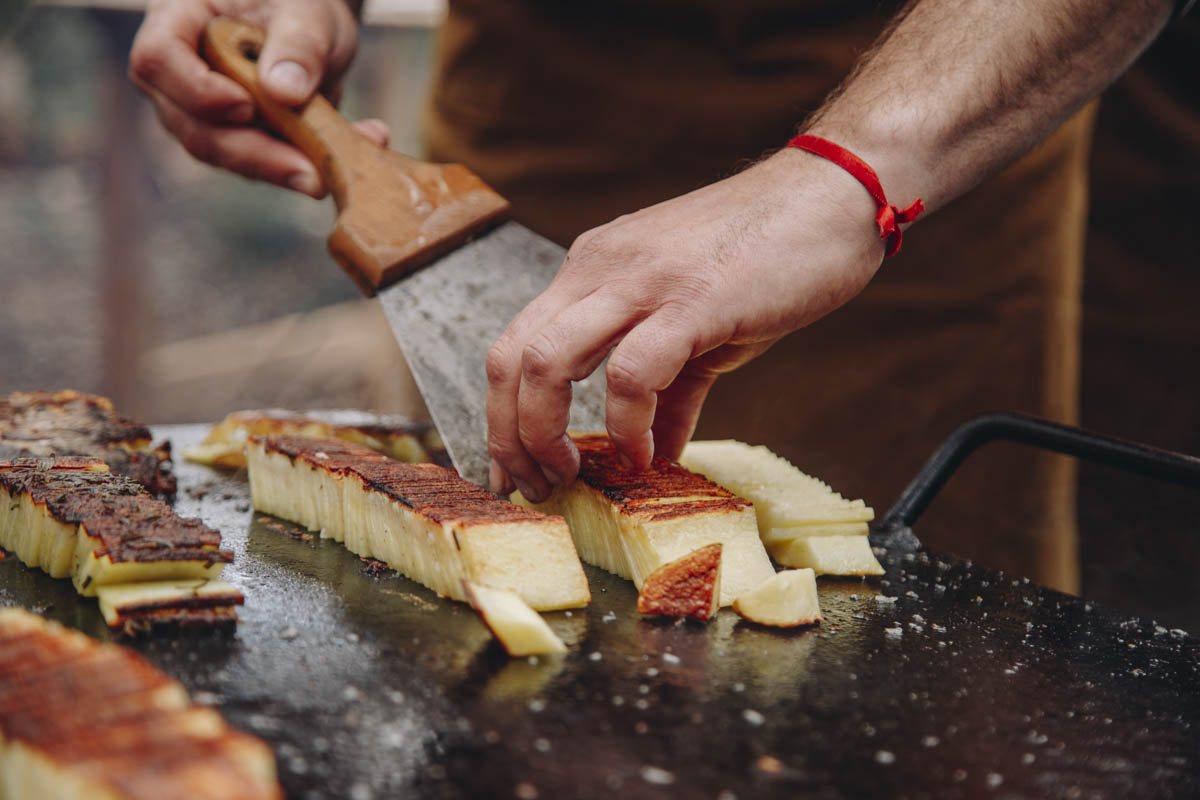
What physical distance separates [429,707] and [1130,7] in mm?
2070

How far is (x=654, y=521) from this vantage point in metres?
1.86

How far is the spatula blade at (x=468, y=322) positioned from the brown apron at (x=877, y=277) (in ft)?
3.95

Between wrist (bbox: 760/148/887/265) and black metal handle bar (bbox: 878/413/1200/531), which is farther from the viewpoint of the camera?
black metal handle bar (bbox: 878/413/1200/531)

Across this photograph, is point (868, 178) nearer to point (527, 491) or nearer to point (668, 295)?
point (668, 295)

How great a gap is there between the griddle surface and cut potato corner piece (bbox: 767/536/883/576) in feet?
0.32

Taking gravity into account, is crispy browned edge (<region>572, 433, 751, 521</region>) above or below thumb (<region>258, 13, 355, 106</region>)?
below

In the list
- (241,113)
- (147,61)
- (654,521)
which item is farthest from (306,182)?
(654,521)

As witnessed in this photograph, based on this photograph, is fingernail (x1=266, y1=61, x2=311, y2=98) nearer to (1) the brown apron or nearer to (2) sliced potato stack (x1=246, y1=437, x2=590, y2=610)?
(2) sliced potato stack (x1=246, y1=437, x2=590, y2=610)

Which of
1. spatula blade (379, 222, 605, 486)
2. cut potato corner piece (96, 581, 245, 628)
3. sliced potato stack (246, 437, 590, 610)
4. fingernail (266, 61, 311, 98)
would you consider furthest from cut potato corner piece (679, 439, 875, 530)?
fingernail (266, 61, 311, 98)

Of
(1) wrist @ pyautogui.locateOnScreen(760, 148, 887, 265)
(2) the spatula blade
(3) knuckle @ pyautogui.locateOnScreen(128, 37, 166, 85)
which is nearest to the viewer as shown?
(1) wrist @ pyautogui.locateOnScreen(760, 148, 887, 265)

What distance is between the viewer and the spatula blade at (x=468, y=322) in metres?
2.23

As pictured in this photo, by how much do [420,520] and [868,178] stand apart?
1080 millimetres

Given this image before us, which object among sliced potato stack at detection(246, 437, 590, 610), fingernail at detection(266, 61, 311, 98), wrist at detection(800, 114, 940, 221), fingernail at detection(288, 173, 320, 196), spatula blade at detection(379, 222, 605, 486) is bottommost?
sliced potato stack at detection(246, 437, 590, 610)

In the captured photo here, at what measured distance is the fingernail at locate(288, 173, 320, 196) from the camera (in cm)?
284
